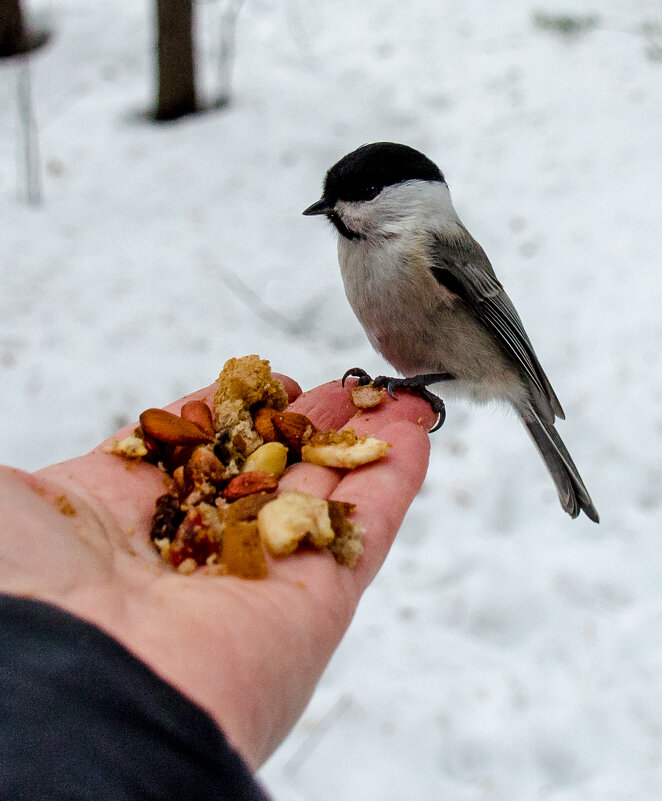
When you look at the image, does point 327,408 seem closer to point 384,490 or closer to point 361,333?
point 384,490

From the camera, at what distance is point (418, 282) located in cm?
138

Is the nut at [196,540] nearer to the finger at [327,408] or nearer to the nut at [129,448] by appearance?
the nut at [129,448]

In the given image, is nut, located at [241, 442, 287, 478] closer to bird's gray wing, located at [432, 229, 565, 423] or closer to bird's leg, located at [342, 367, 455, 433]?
bird's leg, located at [342, 367, 455, 433]

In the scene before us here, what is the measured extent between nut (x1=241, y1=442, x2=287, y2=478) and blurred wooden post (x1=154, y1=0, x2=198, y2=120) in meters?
2.48

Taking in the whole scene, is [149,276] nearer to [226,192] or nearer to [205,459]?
[226,192]

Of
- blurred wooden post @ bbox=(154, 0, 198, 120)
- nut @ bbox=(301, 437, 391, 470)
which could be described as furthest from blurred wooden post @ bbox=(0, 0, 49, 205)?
nut @ bbox=(301, 437, 391, 470)

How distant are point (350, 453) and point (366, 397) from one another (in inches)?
9.3

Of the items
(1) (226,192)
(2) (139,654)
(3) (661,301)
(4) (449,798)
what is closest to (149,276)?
(1) (226,192)

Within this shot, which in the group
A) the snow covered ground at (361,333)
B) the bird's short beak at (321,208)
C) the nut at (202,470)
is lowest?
the snow covered ground at (361,333)

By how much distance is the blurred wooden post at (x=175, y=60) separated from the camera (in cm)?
312

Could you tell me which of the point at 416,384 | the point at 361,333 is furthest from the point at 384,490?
the point at 361,333

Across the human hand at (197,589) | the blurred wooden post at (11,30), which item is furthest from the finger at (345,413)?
the blurred wooden post at (11,30)

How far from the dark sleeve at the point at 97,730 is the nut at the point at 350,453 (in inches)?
18.0

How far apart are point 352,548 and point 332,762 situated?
0.73 meters
